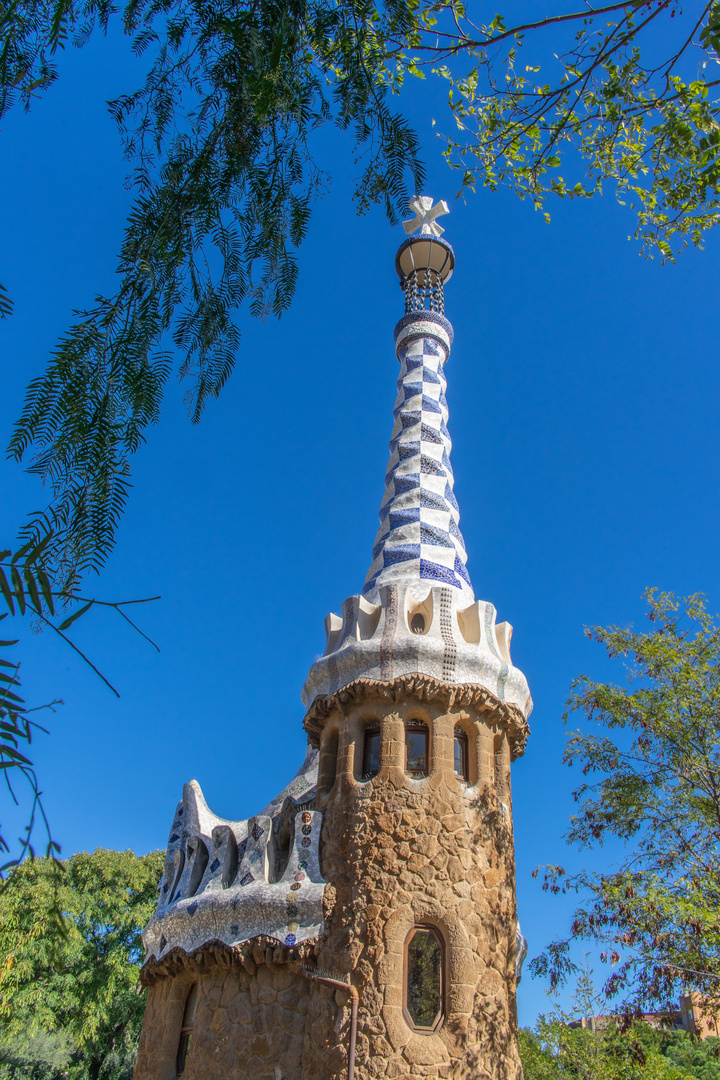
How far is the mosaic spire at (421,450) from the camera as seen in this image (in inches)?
319

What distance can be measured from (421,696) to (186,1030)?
376 centimetres

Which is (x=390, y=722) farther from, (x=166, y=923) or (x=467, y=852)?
(x=166, y=923)

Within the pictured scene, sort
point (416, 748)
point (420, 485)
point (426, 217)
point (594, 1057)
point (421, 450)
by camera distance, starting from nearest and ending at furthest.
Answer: point (416, 748) < point (420, 485) < point (421, 450) < point (594, 1057) < point (426, 217)

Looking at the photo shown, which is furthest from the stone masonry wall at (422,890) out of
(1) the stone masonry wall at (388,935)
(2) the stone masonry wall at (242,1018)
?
(2) the stone masonry wall at (242,1018)

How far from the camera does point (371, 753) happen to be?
6777mm

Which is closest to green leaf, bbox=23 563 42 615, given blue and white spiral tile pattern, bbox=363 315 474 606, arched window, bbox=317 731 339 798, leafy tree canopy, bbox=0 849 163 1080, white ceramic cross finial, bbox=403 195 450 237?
arched window, bbox=317 731 339 798

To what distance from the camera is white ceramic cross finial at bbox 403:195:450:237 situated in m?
11.4

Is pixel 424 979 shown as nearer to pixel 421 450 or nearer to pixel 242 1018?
pixel 242 1018

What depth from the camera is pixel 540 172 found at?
4812 mm

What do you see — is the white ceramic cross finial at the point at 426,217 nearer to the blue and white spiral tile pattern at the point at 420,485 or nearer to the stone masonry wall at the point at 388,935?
the blue and white spiral tile pattern at the point at 420,485

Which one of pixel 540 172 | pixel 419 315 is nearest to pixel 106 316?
pixel 540 172

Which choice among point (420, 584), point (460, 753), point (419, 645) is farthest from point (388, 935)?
point (420, 584)

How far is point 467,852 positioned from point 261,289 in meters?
4.81

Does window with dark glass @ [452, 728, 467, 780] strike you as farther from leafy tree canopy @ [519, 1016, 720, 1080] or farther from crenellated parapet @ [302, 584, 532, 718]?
leafy tree canopy @ [519, 1016, 720, 1080]
